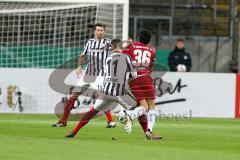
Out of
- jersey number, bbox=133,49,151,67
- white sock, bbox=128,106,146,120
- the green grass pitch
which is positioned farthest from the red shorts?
the green grass pitch

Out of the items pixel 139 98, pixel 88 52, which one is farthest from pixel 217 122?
pixel 139 98

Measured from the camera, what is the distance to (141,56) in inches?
596

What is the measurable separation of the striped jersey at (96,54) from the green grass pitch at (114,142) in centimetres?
116

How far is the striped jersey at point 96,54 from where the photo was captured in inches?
715

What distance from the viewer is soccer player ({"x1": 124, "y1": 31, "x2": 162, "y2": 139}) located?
Answer: 15.1 m

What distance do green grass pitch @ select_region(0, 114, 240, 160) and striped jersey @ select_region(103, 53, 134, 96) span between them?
0.81 meters

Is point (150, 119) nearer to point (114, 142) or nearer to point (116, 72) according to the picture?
point (116, 72)

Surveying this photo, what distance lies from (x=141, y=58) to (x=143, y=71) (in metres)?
0.24

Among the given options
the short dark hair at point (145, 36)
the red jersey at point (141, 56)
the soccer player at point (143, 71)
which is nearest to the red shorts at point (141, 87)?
the soccer player at point (143, 71)

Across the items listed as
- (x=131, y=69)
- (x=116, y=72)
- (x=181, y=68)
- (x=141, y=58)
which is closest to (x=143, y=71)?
(x=141, y=58)

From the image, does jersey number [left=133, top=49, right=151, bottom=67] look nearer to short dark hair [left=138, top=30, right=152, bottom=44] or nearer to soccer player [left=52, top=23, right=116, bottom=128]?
short dark hair [left=138, top=30, right=152, bottom=44]

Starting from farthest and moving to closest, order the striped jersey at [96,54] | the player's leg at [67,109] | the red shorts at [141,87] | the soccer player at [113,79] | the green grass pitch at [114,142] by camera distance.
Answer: the striped jersey at [96,54] → the player's leg at [67,109] → the red shorts at [141,87] → the soccer player at [113,79] → the green grass pitch at [114,142]

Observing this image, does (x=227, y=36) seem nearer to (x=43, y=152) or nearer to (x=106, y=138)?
(x=106, y=138)

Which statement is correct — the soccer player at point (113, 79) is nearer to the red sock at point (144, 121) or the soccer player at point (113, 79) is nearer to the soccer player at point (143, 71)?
the soccer player at point (143, 71)
